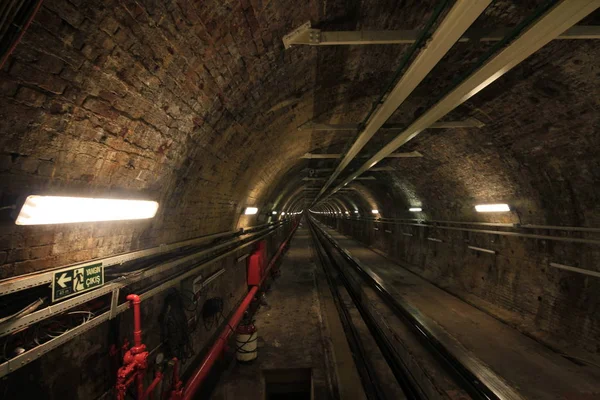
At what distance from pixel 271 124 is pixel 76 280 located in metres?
4.39

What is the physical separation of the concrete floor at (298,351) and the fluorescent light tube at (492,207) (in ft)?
18.4

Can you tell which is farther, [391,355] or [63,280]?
[391,355]

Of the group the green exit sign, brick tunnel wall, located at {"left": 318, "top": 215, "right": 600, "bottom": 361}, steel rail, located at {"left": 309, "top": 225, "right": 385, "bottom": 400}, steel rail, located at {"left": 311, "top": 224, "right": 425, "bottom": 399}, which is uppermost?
the green exit sign

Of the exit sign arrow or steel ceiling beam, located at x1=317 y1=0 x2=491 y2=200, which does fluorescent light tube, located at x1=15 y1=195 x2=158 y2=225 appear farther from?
steel ceiling beam, located at x1=317 y1=0 x2=491 y2=200

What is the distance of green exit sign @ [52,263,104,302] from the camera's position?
2.73 m

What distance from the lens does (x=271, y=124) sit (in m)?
6.25

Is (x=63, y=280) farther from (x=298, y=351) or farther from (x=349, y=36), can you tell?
(x=298, y=351)

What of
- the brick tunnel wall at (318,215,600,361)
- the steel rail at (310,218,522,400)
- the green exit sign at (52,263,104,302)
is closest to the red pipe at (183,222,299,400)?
the green exit sign at (52,263,104,302)

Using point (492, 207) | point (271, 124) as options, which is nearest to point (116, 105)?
point (271, 124)

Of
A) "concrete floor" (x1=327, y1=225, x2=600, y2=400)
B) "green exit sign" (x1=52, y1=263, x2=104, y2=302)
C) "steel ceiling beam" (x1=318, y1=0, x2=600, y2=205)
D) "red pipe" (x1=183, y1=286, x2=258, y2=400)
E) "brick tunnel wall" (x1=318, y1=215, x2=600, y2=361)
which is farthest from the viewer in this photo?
"brick tunnel wall" (x1=318, y1=215, x2=600, y2=361)

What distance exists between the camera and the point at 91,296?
308 cm

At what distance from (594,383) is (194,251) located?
788 cm

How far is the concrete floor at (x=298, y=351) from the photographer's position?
5266 mm

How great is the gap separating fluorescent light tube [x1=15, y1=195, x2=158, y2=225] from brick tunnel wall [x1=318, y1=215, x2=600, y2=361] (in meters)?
8.52
